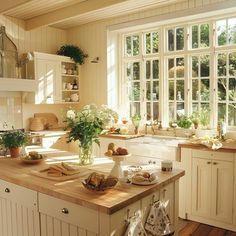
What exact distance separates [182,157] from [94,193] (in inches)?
75.7

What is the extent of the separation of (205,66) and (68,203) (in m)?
3.16

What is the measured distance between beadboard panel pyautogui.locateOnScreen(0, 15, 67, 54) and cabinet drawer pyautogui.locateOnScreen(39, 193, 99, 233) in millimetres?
3541

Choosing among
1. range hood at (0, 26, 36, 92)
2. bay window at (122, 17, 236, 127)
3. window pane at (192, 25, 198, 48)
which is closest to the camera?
bay window at (122, 17, 236, 127)

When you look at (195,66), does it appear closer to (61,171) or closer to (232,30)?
(232,30)

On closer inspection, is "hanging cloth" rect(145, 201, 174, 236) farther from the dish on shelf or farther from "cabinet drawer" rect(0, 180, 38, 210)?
"cabinet drawer" rect(0, 180, 38, 210)

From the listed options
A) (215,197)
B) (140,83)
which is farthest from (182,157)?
(140,83)

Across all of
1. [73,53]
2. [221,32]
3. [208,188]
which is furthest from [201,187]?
[73,53]

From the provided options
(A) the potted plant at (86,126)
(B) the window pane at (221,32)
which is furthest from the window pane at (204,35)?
(A) the potted plant at (86,126)

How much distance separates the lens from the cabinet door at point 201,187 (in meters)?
3.34

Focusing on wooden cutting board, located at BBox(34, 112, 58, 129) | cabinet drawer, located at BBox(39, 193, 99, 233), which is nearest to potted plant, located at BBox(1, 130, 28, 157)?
cabinet drawer, located at BBox(39, 193, 99, 233)

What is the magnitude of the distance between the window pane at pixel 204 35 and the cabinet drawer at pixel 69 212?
327 cm

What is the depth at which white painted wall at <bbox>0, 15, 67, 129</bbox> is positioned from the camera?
4758mm

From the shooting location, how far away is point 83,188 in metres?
1.92

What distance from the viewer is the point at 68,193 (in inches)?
71.7
